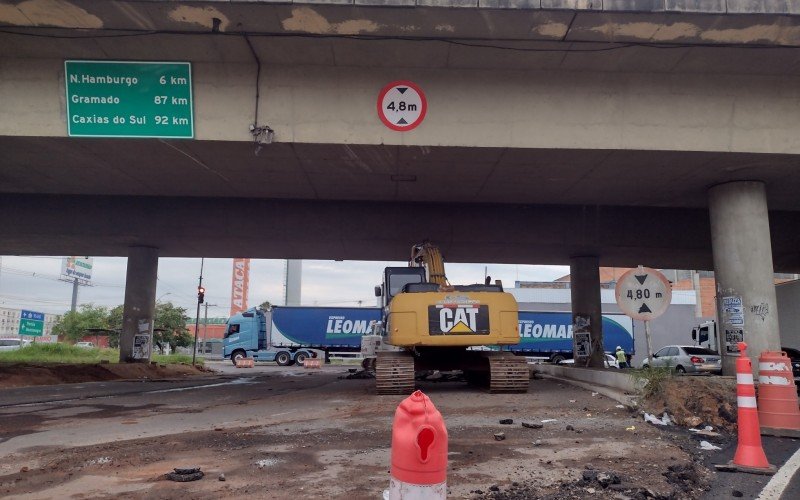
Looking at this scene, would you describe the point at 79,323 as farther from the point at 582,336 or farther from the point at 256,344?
the point at 582,336

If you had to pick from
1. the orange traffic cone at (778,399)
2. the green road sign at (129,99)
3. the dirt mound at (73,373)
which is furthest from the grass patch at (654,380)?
the dirt mound at (73,373)

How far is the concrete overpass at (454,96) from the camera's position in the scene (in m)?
8.99

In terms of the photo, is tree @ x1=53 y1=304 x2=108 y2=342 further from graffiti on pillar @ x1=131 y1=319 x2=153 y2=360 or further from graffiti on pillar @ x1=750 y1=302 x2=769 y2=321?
graffiti on pillar @ x1=750 y1=302 x2=769 y2=321

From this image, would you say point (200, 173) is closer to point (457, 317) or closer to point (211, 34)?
point (211, 34)

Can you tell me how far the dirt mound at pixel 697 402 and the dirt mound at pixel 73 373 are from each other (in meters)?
16.4

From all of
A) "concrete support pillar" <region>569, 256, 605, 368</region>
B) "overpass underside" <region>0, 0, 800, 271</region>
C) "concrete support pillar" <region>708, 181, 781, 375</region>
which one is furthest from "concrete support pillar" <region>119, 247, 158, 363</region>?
"concrete support pillar" <region>708, 181, 781, 375</region>

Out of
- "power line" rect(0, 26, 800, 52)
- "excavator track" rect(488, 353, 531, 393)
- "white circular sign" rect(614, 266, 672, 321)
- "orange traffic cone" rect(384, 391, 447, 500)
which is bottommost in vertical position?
"excavator track" rect(488, 353, 531, 393)

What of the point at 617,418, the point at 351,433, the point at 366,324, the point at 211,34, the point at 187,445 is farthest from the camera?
the point at 366,324

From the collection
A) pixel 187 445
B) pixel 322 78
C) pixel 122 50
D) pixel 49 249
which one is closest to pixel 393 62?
pixel 322 78

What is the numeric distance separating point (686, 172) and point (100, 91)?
11.7 m

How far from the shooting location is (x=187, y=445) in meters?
6.64

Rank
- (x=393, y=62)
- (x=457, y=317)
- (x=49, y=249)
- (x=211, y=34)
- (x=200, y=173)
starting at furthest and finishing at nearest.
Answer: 1. (x=49, y=249)
2. (x=200, y=173)
3. (x=457, y=317)
4. (x=393, y=62)
5. (x=211, y=34)

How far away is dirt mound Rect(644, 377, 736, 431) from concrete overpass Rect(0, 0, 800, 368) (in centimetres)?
370

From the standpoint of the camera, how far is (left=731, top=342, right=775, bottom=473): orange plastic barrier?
5.59 metres
